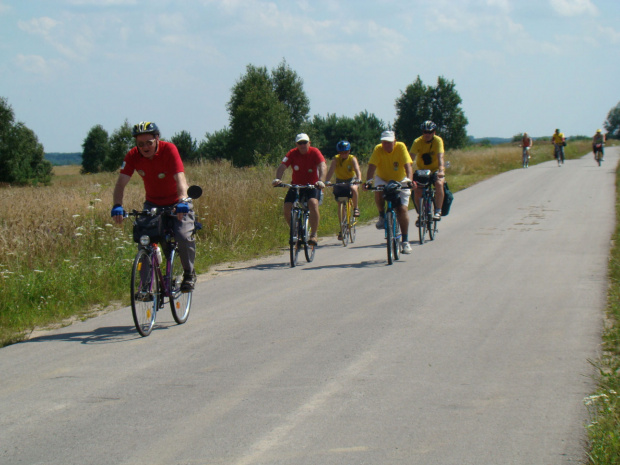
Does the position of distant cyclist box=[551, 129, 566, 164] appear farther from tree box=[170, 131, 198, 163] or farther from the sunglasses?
tree box=[170, 131, 198, 163]

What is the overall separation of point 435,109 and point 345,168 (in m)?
85.1

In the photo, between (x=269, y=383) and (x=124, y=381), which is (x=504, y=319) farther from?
(x=124, y=381)

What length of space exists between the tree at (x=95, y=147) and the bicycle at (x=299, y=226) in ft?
394

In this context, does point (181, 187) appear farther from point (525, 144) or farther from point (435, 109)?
point (435, 109)

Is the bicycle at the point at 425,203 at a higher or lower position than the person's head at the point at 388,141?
lower

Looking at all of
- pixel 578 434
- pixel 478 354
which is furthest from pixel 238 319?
pixel 578 434

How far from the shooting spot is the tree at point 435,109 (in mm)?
94500

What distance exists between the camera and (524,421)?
14.0 feet

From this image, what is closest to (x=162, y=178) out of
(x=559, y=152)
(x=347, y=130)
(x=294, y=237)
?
(x=294, y=237)

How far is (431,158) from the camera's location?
1312 centimetres

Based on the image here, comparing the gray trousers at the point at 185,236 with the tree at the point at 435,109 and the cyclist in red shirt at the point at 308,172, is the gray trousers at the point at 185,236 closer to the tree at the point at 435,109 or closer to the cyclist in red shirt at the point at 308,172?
the cyclist in red shirt at the point at 308,172

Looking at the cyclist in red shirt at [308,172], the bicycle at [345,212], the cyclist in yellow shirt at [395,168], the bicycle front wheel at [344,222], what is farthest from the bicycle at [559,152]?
the cyclist in red shirt at [308,172]

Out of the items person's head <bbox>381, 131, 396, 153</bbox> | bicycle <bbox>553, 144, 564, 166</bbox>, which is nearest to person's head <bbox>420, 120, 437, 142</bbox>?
person's head <bbox>381, 131, 396, 153</bbox>

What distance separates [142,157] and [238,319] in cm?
189
